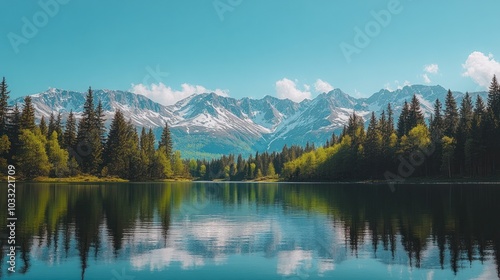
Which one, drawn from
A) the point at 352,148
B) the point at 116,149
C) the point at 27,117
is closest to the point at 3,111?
the point at 27,117

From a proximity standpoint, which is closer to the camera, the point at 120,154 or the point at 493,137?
the point at 493,137

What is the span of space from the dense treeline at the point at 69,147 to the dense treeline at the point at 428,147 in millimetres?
83348

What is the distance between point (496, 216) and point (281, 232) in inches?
841

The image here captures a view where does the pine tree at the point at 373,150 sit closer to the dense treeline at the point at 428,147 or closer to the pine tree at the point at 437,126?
the dense treeline at the point at 428,147

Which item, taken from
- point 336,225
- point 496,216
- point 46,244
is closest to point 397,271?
point 336,225

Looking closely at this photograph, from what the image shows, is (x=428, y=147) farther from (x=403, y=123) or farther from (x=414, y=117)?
(x=403, y=123)

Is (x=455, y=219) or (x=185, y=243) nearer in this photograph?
(x=185, y=243)

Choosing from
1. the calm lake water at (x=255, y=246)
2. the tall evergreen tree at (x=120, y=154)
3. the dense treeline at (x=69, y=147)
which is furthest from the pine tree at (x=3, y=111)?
the calm lake water at (x=255, y=246)

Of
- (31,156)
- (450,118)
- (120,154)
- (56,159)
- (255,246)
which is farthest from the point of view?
(450,118)

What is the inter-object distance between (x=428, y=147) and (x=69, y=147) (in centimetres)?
12431

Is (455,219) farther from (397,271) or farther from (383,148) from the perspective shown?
(383,148)

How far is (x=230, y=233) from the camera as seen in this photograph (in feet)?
115

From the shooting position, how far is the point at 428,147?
15200 cm

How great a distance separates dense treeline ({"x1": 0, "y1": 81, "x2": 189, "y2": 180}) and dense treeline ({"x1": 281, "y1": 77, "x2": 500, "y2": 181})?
83348 millimetres
